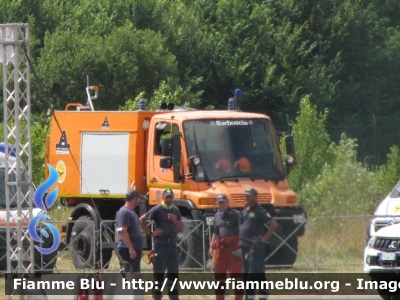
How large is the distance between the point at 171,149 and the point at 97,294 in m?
6.17

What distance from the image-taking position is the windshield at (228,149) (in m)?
18.1

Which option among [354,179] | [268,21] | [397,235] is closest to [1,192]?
[397,235]

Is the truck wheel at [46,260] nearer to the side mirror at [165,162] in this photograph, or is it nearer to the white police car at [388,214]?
the side mirror at [165,162]

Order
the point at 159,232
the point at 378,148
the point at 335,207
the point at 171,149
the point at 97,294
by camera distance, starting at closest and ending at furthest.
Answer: the point at 97,294 < the point at 159,232 < the point at 171,149 < the point at 335,207 < the point at 378,148

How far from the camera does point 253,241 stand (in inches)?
539

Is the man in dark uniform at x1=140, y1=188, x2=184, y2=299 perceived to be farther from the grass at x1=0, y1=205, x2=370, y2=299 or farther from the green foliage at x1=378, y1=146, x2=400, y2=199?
the green foliage at x1=378, y1=146, x2=400, y2=199

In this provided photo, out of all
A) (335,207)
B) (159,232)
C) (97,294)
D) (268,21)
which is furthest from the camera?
(268,21)

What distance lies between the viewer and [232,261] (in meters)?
14.0

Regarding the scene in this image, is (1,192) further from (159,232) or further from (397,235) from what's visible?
(397,235)

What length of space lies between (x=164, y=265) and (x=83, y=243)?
627 centimetres

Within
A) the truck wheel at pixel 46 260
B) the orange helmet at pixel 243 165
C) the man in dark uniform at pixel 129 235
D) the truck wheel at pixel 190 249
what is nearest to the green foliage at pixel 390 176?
the orange helmet at pixel 243 165

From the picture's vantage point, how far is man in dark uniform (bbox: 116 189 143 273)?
Result: 538 inches

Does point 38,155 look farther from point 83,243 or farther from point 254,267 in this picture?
point 254,267

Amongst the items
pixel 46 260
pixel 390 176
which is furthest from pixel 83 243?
pixel 390 176
